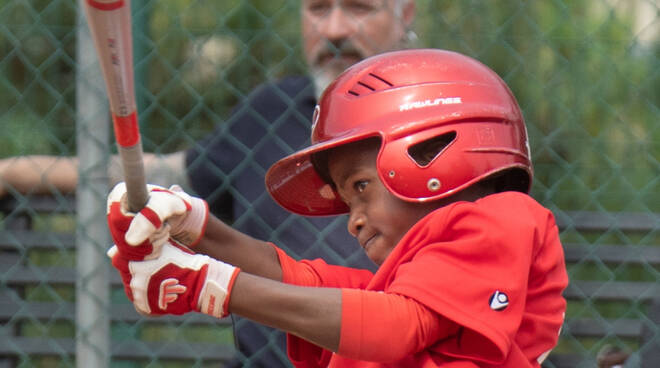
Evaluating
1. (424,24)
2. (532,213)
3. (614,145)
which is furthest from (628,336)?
(532,213)

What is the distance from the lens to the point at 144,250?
5.07ft

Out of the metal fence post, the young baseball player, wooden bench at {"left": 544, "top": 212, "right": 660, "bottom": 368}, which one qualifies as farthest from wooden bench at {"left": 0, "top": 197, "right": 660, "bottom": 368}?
the young baseball player

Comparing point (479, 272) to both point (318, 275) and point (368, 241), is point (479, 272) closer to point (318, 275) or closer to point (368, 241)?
point (368, 241)

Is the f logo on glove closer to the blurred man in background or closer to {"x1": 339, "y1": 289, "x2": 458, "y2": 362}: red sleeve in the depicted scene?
{"x1": 339, "y1": 289, "x2": 458, "y2": 362}: red sleeve

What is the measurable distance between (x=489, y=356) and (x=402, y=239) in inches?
10.0

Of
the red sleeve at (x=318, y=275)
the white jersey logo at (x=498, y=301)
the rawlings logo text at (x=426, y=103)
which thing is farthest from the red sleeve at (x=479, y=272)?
the red sleeve at (x=318, y=275)

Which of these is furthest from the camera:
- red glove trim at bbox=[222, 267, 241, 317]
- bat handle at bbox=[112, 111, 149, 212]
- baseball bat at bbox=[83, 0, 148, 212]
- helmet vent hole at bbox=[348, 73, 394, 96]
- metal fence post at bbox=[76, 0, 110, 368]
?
metal fence post at bbox=[76, 0, 110, 368]

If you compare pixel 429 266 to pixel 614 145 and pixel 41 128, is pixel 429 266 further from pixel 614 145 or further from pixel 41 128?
pixel 41 128

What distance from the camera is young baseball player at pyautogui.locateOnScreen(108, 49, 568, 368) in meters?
1.56

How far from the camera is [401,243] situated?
1685 millimetres

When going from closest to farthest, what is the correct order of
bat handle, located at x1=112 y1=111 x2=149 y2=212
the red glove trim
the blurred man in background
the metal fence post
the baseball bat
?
1. the baseball bat
2. bat handle, located at x1=112 y1=111 x2=149 y2=212
3. the red glove trim
4. the blurred man in background
5. the metal fence post

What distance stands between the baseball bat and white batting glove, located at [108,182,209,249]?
0.03 meters

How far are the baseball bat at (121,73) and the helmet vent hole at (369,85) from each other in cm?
51

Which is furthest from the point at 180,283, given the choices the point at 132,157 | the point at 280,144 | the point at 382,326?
the point at 280,144
